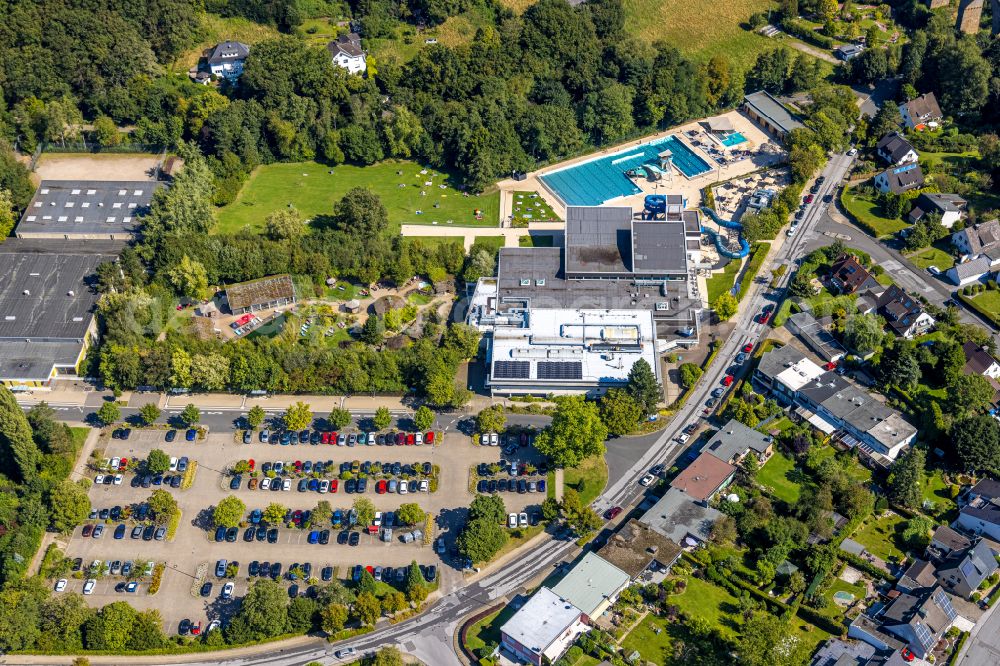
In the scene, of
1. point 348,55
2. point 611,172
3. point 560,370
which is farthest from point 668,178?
point 348,55

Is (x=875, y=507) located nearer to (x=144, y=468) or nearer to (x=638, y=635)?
(x=638, y=635)

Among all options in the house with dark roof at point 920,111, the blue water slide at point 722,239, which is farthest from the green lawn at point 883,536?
the house with dark roof at point 920,111

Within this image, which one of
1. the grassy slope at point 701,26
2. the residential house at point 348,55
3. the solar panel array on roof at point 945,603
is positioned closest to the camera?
the solar panel array on roof at point 945,603

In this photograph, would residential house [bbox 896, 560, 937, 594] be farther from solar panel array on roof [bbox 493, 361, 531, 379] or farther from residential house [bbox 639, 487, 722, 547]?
solar panel array on roof [bbox 493, 361, 531, 379]

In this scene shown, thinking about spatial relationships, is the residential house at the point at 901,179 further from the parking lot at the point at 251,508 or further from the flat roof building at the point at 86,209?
the flat roof building at the point at 86,209

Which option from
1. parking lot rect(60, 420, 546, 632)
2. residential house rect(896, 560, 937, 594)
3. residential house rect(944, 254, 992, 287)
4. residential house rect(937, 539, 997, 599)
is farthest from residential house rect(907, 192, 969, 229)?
parking lot rect(60, 420, 546, 632)

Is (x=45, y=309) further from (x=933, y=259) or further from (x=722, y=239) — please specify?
(x=933, y=259)
